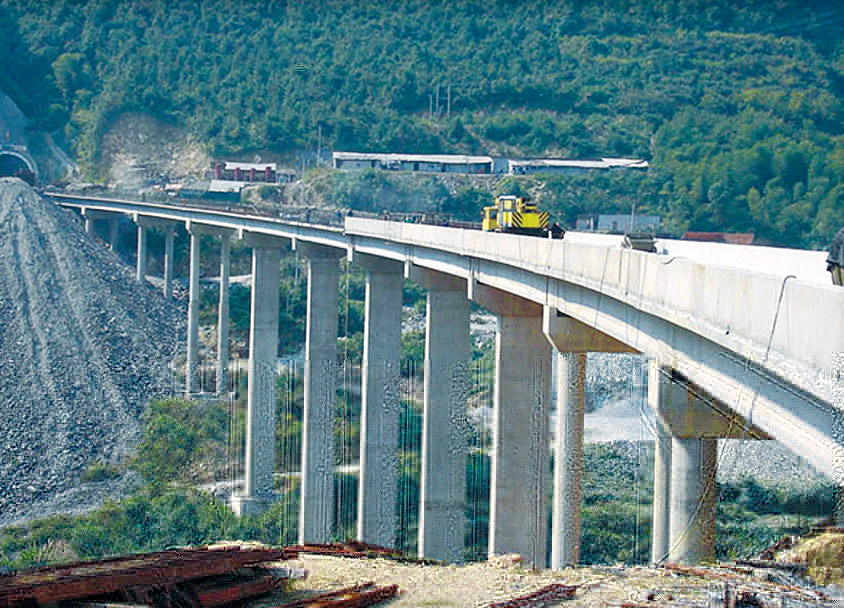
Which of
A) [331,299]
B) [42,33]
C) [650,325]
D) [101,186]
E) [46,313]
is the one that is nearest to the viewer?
[650,325]

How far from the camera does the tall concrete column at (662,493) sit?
16109mm

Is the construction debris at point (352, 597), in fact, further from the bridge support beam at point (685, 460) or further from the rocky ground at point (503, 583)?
the bridge support beam at point (685, 460)

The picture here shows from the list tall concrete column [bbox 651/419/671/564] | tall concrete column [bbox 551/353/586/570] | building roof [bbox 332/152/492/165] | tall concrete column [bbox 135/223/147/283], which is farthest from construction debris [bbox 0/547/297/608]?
building roof [bbox 332/152/492/165]

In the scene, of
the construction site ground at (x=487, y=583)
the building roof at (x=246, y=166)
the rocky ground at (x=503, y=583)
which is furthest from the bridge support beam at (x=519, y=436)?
the building roof at (x=246, y=166)

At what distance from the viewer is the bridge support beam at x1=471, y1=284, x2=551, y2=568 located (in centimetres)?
2669

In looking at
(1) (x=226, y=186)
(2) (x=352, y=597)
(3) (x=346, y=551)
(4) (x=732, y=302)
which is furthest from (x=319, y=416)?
(1) (x=226, y=186)

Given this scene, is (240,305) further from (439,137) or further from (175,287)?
(439,137)

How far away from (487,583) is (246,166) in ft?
275

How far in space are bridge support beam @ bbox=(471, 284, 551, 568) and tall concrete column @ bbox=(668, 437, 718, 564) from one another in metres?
10.8

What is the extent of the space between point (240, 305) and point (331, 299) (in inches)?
1184

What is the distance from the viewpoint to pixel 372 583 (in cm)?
1717

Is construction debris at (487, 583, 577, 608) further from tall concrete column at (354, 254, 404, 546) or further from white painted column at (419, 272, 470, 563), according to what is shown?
tall concrete column at (354, 254, 404, 546)

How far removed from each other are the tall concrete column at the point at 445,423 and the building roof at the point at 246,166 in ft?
214

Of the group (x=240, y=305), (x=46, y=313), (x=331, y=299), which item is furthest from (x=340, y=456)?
(x=240, y=305)
